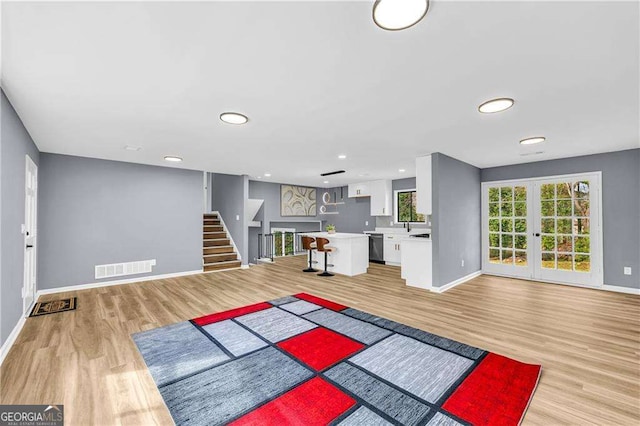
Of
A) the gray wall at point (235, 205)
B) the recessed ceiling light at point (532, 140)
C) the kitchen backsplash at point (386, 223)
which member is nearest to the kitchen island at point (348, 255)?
the kitchen backsplash at point (386, 223)

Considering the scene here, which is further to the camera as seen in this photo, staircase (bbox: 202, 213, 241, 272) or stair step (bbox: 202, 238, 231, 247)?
stair step (bbox: 202, 238, 231, 247)

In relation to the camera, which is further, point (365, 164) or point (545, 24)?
point (365, 164)

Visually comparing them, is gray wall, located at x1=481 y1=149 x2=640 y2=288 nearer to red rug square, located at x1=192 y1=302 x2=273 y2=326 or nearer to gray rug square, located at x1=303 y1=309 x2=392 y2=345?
gray rug square, located at x1=303 y1=309 x2=392 y2=345

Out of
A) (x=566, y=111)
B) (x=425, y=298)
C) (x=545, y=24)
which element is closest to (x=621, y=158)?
(x=566, y=111)

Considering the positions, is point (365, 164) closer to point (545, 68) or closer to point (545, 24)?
point (545, 68)

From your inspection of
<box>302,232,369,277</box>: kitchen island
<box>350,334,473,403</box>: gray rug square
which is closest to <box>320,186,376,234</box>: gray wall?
<box>302,232,369,277</box>: kitchen island

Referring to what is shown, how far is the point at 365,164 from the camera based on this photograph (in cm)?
566

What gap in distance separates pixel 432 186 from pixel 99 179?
6.23 metres

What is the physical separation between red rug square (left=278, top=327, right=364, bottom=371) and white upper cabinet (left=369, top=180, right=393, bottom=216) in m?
5.38

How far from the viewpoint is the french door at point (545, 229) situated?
193 inches

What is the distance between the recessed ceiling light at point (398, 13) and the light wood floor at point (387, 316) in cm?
253

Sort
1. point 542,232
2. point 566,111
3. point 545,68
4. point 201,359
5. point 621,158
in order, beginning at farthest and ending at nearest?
point 542,232
point 621,158
point 566,111
point 201,359
point 545,68

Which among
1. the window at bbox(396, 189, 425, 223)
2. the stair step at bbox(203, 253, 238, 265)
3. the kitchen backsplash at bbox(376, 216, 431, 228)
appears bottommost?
the stair step at bbox(203, 253, 238, 265)

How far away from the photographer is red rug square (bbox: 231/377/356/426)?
65.9 inches
